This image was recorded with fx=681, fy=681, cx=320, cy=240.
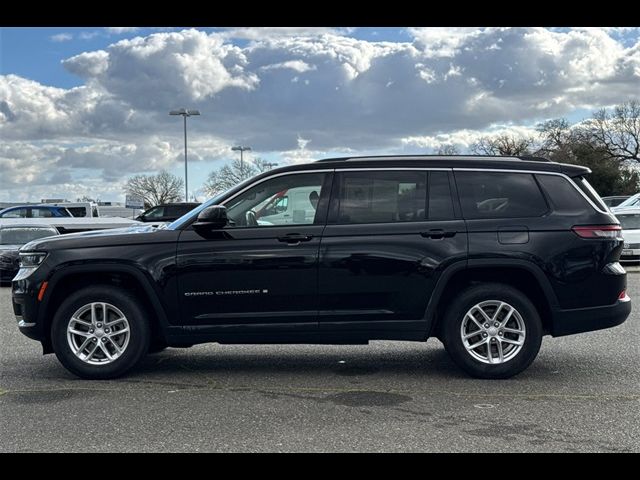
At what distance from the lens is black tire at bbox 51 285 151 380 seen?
592 centimetres

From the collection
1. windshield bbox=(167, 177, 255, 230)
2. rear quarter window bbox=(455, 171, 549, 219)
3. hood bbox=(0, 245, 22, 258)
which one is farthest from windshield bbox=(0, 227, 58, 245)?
rear quarter window bbox=(455, 171, 549, 219)

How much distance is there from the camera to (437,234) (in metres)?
5.81

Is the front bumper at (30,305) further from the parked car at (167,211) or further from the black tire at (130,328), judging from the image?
the parked car at (167,211)

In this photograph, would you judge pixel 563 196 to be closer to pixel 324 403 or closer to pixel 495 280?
pixel 495 280

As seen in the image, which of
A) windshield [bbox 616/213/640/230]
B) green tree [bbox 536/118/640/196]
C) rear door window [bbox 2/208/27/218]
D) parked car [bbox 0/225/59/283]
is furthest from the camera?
green tree [bbox 536/118/640/196]

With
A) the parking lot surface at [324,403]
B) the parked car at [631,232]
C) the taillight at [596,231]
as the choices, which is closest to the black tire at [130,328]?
the parking lot surface at [324,403]

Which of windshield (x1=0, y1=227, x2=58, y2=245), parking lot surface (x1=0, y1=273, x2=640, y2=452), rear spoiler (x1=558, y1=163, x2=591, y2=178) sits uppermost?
rear spoiler (x1=558, y1=163, x2=591, y2=178)

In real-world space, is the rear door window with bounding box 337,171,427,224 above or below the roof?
below

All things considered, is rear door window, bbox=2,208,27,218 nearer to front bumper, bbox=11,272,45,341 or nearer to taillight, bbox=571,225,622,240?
front bumper, bbox=11,272,45,341

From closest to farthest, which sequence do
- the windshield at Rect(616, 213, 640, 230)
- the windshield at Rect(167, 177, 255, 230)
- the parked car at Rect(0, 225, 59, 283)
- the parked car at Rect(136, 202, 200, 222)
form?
the windshield at Rect(167, 177, 255, 230) < the parked car at Rect(0, 225, 59, 283) < the windshield at Rect(616, 213, 640, 230) < the parked car at Rect(136, 202, 200, 222)

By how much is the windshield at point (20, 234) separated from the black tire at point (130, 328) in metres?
9.61

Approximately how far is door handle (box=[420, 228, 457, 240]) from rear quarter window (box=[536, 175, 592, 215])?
95cm

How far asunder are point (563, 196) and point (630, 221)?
12787 millimetres

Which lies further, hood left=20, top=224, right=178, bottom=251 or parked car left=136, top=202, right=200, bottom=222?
parked car left=136, top=202, right=200, bottom=222
